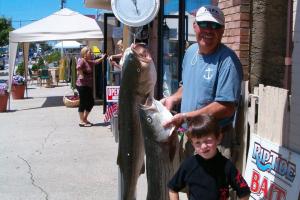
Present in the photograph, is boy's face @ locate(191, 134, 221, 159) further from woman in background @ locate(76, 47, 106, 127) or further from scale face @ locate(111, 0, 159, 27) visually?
woman in background @ locate(76, 47, 106, 127)

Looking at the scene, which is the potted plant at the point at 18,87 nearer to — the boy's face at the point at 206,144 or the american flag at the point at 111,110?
the american flag at the point at 111,110

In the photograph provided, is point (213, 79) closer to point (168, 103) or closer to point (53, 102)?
point (168, 103)

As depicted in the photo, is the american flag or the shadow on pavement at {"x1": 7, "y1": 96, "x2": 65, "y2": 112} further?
the shadow on pavement at {"x1": 7, "y1": 96, "x2": 65, "y2": 112}

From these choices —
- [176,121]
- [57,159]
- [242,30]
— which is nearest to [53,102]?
[57,159]

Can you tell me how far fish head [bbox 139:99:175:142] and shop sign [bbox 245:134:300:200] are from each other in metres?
0.92

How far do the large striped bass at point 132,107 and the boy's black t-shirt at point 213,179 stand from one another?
2.77 ft

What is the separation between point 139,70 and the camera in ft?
11.5

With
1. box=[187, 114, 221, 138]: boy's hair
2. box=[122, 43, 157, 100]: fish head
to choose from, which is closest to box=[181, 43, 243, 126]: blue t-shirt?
box=[122, 43, 157, 100]: fish head

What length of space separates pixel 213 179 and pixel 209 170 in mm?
57

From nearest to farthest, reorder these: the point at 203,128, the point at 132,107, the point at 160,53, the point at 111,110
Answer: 1. the point at 203,128
2. the point at 132,107
3. the point at 160,53
4. the point at 111,110

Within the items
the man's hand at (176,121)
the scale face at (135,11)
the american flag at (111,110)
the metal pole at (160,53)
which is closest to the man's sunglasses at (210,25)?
the man's hand at (176,121)

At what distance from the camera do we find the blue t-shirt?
329 cm

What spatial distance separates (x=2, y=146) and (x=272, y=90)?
660cm

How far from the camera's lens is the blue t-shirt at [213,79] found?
3.29 m
